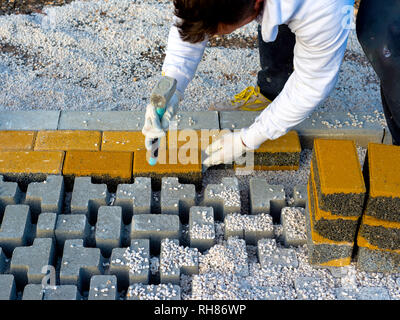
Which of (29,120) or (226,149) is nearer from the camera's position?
(226,149)

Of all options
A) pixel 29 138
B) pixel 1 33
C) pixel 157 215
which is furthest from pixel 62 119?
pixel 1 33

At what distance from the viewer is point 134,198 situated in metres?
3.03

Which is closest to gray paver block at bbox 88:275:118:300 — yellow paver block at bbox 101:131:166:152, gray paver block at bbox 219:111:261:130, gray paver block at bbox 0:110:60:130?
yellow paver block at bbox 101:131:166:152

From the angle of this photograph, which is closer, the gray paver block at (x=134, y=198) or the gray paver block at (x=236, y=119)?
the gray paver block at (x=134, y=198)

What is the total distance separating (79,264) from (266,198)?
3.79 feet

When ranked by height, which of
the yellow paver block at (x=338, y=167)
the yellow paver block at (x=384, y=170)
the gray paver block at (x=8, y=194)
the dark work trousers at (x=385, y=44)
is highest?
the dark work trousers at (x=385, y=44)

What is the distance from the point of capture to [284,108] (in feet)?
9.14

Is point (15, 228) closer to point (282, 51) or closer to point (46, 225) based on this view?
point (46, 225)

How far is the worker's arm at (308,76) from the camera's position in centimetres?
239

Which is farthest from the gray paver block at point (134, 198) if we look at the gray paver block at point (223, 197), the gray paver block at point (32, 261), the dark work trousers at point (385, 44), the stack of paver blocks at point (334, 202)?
the dark work trousers at point (385, 44)

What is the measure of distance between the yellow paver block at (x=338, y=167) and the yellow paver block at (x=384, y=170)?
6 cm

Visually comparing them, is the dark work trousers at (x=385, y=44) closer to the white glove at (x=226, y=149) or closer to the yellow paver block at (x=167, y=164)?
the white glove at (x=226, y=149)

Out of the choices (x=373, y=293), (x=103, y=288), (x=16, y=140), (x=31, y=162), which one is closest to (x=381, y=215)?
(x=373, y=293)

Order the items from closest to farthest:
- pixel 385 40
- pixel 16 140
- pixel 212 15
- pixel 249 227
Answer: pixel 212 15
pixel 385 40
pixel 249 227
pixel 16 140
